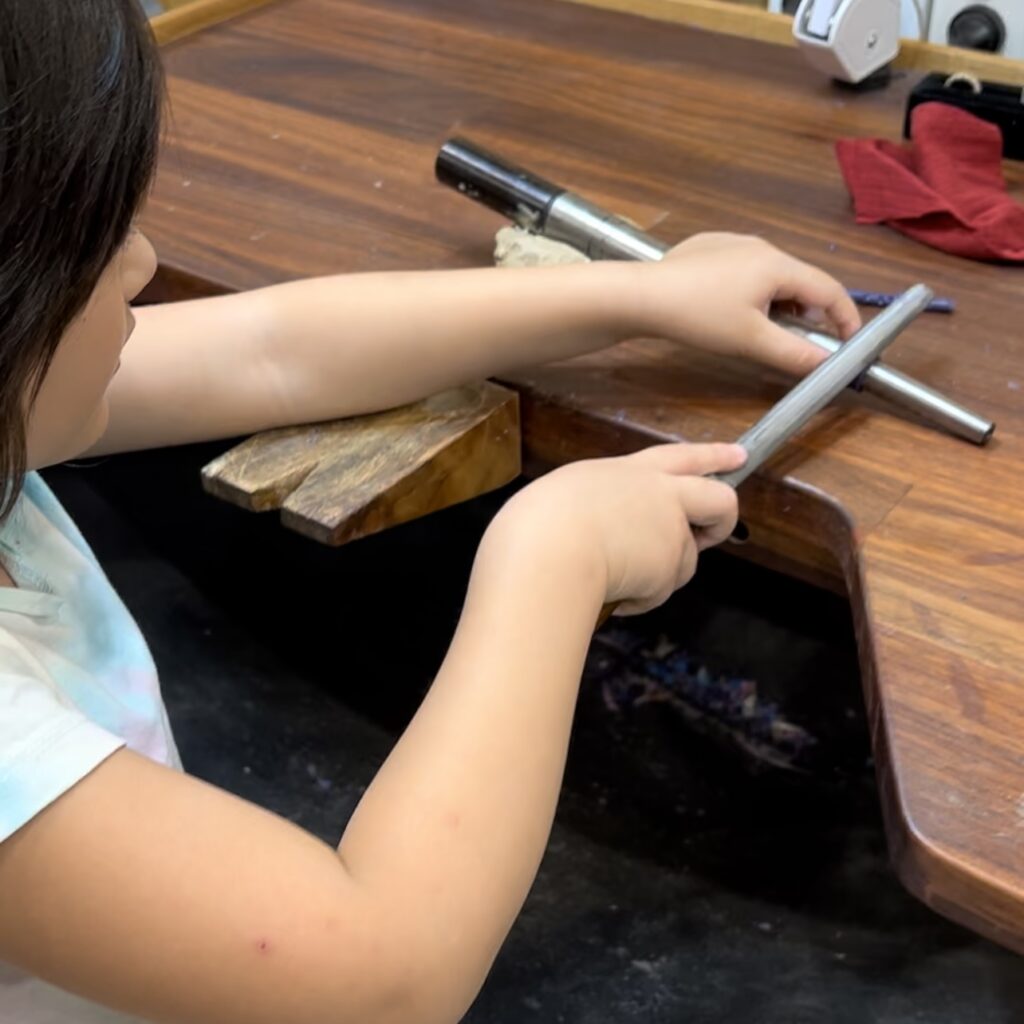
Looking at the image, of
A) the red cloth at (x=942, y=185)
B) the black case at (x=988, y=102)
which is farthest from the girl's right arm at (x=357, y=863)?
the black case at (x=988, y=102)

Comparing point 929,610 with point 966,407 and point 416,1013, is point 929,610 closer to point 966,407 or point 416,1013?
point 966,407

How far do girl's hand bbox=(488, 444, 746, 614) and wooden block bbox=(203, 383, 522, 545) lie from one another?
3.8 inches

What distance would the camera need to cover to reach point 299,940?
1.37 feet

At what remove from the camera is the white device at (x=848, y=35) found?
35.3 inches

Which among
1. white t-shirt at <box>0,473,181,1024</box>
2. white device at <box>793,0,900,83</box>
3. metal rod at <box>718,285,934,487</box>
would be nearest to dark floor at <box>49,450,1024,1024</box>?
white t-shirt at <box>0,473,181,1024</box>

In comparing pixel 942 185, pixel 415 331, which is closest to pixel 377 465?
pixel 415 331

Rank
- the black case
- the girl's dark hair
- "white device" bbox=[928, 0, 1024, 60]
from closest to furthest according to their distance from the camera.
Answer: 1. the girl's dark hair
2. the black case
3. "white device" bbox=[928, 0, 1024, 60]

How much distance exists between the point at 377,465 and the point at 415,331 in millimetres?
79

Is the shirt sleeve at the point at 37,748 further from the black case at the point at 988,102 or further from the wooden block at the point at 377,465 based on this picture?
the black case at the point at 988,102

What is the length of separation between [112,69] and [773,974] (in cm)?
53

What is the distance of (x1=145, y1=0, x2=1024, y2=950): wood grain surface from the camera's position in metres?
0.46

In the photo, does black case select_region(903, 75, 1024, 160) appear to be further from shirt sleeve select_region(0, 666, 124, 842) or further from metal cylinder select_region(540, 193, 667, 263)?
shirt sleeve select_region(0, 666, 124, 842)

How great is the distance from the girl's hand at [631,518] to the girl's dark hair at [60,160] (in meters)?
0.20

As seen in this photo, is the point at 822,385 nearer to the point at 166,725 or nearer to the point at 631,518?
the point at 631,518
